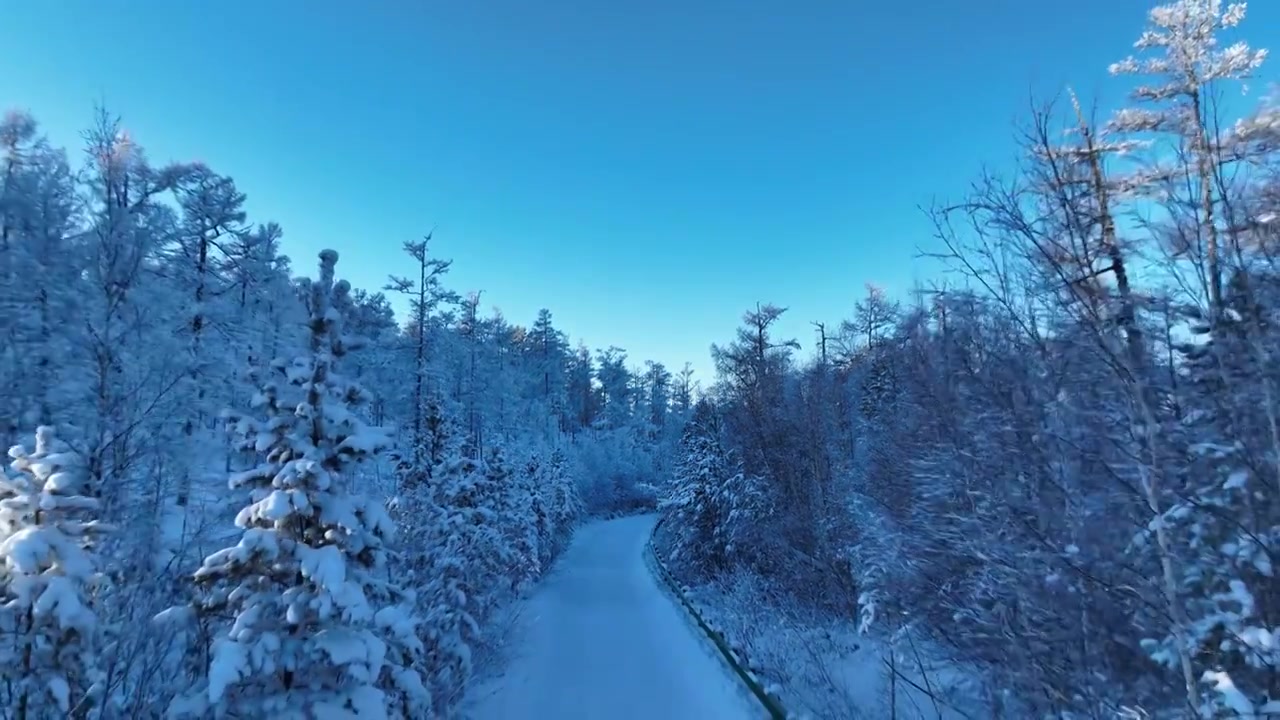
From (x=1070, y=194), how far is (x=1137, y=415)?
1.81m

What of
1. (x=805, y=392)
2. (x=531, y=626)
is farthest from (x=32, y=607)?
(x=805, y=392)

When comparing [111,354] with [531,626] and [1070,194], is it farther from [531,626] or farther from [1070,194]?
[1070,194]

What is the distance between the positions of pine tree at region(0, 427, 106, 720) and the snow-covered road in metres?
7.50

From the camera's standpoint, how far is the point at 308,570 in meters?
4.83

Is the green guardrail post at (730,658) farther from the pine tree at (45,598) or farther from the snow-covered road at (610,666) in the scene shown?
the pine tree at (45,598)

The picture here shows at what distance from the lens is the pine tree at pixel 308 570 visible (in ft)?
15.7

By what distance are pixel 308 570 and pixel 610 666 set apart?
31.3 feet

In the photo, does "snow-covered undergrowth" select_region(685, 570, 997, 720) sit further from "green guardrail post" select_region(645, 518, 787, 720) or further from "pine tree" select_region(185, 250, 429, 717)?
"pine tree" select_region(185, 250, 429, 717)

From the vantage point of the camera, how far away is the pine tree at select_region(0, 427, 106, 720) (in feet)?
13.1

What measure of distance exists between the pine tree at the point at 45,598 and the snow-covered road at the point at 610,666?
750 cm

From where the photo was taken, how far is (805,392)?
70.5 ft

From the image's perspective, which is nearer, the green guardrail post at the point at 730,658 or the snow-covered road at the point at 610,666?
the green guardrail post at the point at 730,658

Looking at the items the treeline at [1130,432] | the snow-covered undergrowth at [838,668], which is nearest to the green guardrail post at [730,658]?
the snow-covered undergrowth at [838,668]

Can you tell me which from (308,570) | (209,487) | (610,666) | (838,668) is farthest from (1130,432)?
(209,487)
